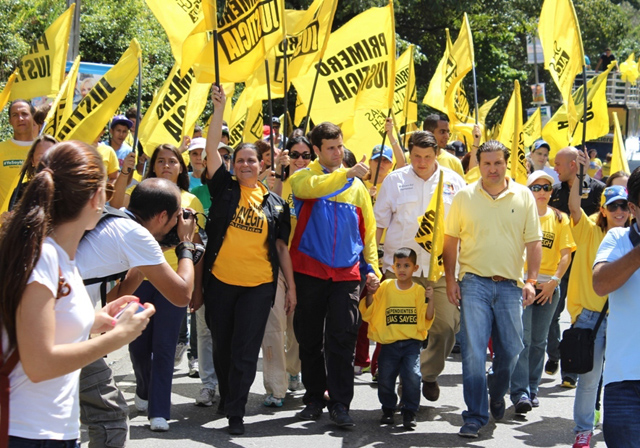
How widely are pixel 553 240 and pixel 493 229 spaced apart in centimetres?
154

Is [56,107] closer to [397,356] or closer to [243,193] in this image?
[243,193]

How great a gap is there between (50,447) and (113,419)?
1436 mm

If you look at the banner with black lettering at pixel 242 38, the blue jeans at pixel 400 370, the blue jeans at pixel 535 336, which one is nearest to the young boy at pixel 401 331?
the blue jeans at pixel 400 370

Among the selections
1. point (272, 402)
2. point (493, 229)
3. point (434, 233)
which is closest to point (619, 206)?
point (493, 229)

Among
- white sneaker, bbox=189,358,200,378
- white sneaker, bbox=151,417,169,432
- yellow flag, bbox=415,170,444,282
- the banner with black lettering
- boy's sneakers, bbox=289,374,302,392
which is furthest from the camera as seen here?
white sneaker, bbox=189,358,200,378

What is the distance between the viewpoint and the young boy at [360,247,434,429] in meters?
7.00

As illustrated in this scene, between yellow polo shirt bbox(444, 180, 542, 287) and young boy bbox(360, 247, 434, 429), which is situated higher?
yellow polo shirt bbox(444, 180, 542, 287)

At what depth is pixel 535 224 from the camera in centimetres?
695

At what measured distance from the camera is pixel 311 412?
23.3 ft

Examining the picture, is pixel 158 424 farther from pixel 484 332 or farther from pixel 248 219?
pixel 484 332

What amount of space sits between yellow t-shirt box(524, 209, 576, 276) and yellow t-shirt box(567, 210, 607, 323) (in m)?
1.34

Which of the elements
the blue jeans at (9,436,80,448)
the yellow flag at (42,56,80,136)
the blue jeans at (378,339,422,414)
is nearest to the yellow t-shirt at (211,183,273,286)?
the blue jeans at (378,339,422,414)

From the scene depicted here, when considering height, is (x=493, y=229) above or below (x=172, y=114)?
below

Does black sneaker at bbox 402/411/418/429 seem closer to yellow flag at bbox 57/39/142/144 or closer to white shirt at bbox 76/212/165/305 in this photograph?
yellow flag at bbox 57/39/142/144
